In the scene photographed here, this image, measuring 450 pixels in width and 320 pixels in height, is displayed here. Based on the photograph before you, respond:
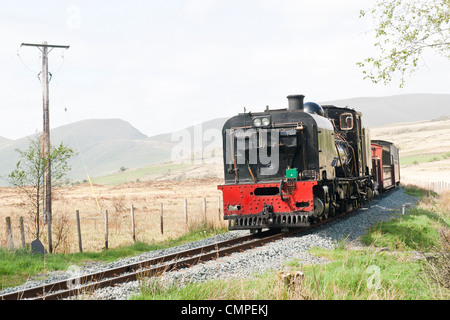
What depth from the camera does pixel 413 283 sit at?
23.8 feet

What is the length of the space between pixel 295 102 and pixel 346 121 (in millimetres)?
5250

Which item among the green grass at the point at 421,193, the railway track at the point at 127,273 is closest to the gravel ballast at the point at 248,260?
the railway track at the point at 127,273

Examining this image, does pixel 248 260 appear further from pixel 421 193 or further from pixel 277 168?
pixel 421 193

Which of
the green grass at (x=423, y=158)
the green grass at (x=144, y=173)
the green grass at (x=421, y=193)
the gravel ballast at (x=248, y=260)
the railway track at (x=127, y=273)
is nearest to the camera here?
the railway track at (x=127, y=273)

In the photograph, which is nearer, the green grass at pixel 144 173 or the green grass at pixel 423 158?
the green grass at pixel 423 158

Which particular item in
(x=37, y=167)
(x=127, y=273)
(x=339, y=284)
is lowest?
(x=127, y=273)

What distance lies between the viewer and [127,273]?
381 inches

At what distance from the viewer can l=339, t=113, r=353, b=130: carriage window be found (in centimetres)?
1959

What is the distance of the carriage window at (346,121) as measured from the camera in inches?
771

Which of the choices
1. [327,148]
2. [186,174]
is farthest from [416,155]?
[327,148]

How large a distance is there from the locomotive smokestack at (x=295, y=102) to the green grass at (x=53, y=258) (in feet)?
16.9

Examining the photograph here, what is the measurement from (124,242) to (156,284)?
10.9 meters

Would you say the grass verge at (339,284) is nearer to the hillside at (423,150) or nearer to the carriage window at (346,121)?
the carriage window at (346,121)

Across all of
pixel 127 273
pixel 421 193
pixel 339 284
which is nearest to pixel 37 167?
pixel 127 273
